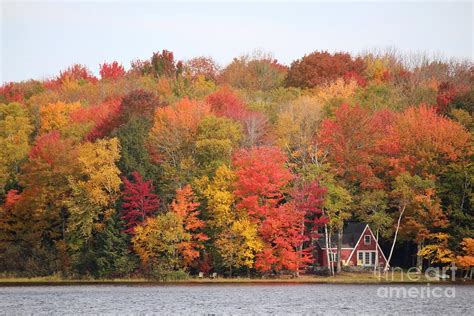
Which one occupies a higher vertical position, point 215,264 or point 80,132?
point 80,132

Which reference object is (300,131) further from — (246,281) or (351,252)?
(246,281)

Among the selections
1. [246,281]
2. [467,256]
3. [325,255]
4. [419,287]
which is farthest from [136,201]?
[467,256]

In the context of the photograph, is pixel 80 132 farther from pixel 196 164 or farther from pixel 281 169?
pixel 281 169

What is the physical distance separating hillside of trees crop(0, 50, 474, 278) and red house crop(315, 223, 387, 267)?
170 centimetres

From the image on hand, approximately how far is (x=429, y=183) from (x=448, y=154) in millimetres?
4069

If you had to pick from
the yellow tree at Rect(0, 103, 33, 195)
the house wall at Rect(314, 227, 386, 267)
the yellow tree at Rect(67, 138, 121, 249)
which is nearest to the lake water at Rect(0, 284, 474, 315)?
the yellow tree at Rect(67, 138, 121, 249)

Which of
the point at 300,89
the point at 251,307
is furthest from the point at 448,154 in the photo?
the point at 300,89

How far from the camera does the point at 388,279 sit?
89.9m

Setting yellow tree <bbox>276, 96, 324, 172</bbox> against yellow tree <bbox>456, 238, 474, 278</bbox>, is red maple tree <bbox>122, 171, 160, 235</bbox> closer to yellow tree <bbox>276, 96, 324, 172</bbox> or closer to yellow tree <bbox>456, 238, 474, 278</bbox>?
yellow tree <bbox>276, 96, 324, 172</bbox>

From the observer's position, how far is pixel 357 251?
98.5m

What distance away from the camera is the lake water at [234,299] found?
62188mm

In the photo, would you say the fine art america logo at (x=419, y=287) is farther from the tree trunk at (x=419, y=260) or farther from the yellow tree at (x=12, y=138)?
the yellow tree at (x=12, y=138)

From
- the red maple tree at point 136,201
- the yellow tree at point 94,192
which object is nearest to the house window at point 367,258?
the red maple tree at point 136,201

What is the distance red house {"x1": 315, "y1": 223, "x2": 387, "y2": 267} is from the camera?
97938 millimetres
